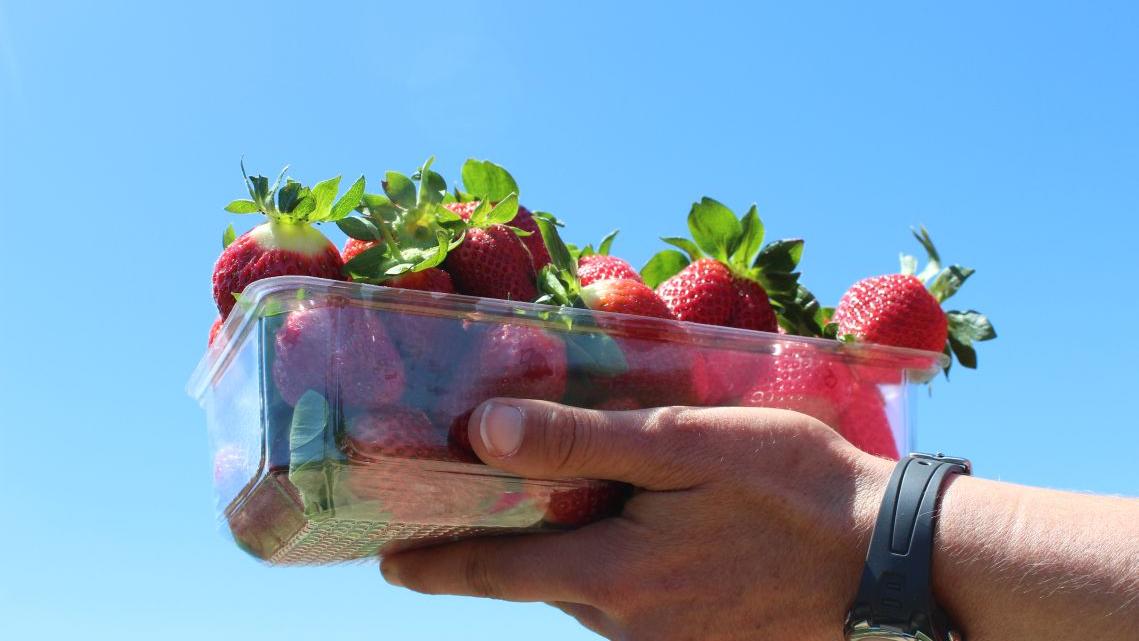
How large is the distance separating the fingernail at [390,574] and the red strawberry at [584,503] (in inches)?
14.5

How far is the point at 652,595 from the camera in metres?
1.74

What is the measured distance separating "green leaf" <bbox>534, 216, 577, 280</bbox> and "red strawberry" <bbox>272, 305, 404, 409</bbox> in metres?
0.41

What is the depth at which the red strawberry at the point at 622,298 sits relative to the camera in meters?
1.79

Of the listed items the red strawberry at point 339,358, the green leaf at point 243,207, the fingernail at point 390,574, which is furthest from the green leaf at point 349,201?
the fingernail at point 390,574

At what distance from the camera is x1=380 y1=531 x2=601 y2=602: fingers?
1.74 metres

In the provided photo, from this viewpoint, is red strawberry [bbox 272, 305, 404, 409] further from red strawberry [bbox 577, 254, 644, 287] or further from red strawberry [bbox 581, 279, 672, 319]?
red strawberry [bbox 577, 254, 644, 287]

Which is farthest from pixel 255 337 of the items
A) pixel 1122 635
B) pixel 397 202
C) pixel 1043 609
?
pixel 1122 635

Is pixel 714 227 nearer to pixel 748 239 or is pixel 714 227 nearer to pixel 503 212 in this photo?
pixel 748 239

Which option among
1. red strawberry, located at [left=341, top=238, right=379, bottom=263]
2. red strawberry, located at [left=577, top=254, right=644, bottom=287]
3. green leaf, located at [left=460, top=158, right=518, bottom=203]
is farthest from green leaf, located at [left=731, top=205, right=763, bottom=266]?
red strawberry, located at [left=341, top=238, right=379, bottom=263]

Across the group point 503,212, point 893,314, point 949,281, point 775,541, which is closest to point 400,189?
point 503,212

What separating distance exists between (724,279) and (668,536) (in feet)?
1.89

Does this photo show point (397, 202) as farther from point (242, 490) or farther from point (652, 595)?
point (652, 595)

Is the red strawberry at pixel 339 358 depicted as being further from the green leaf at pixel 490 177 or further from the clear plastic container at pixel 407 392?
the green leaf at pixel 490 177

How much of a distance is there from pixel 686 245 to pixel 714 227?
3.0 inches
